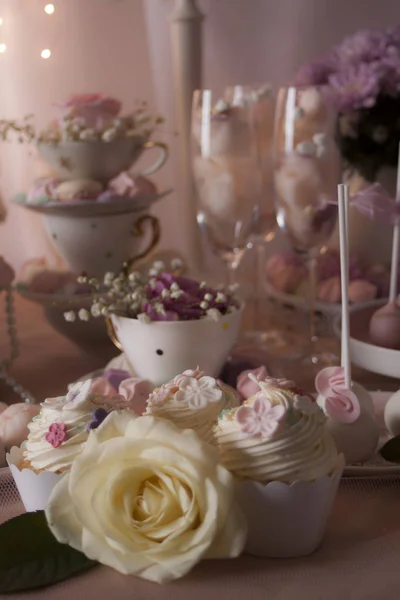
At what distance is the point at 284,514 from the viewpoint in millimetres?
427

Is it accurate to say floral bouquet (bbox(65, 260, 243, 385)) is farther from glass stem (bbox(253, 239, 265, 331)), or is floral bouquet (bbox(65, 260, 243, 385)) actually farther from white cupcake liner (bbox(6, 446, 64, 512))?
glass stem (bbox(253, 239, 265, 331))

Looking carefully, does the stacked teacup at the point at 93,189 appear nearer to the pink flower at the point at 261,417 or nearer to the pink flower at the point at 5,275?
the pink flower at the point at 5,275

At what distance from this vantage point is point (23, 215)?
1.38 meters

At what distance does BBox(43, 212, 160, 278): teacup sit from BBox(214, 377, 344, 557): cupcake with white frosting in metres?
0.48

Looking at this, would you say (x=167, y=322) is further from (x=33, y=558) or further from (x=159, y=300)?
(x=33, y=558)

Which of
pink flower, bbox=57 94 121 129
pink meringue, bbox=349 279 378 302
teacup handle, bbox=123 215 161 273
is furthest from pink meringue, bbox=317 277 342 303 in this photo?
pink flower, bbox=57 94 121 129

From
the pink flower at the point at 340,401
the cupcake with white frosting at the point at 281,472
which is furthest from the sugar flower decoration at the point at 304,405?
the pink flower at the point at 340,401

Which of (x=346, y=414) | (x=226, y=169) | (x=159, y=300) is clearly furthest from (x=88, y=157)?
(x=346, y=414)

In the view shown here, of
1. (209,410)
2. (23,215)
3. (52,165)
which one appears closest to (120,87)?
(23,215)

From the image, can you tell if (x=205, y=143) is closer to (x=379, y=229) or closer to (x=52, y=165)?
(x=52, y=165)

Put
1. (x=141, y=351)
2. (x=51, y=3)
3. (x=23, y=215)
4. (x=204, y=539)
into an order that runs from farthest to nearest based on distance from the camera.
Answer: (x=23, y=215), (x=51, y=3), (x=141, y=351), (x=204, y=539)

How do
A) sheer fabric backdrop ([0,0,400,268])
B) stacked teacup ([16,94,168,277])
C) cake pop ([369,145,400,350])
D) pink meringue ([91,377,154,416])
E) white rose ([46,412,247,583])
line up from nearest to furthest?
white rose ([46,412,247,583]) → pink meringue ([91,377,154,416]) → cake pop ([369,145,400,350]) → stacked teacup ([16,94,168,277]) → sheer fabric backdrop ([0,0,400,268])

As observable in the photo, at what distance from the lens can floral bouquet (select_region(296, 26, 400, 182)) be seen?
100 centimetres

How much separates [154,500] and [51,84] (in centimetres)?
106
